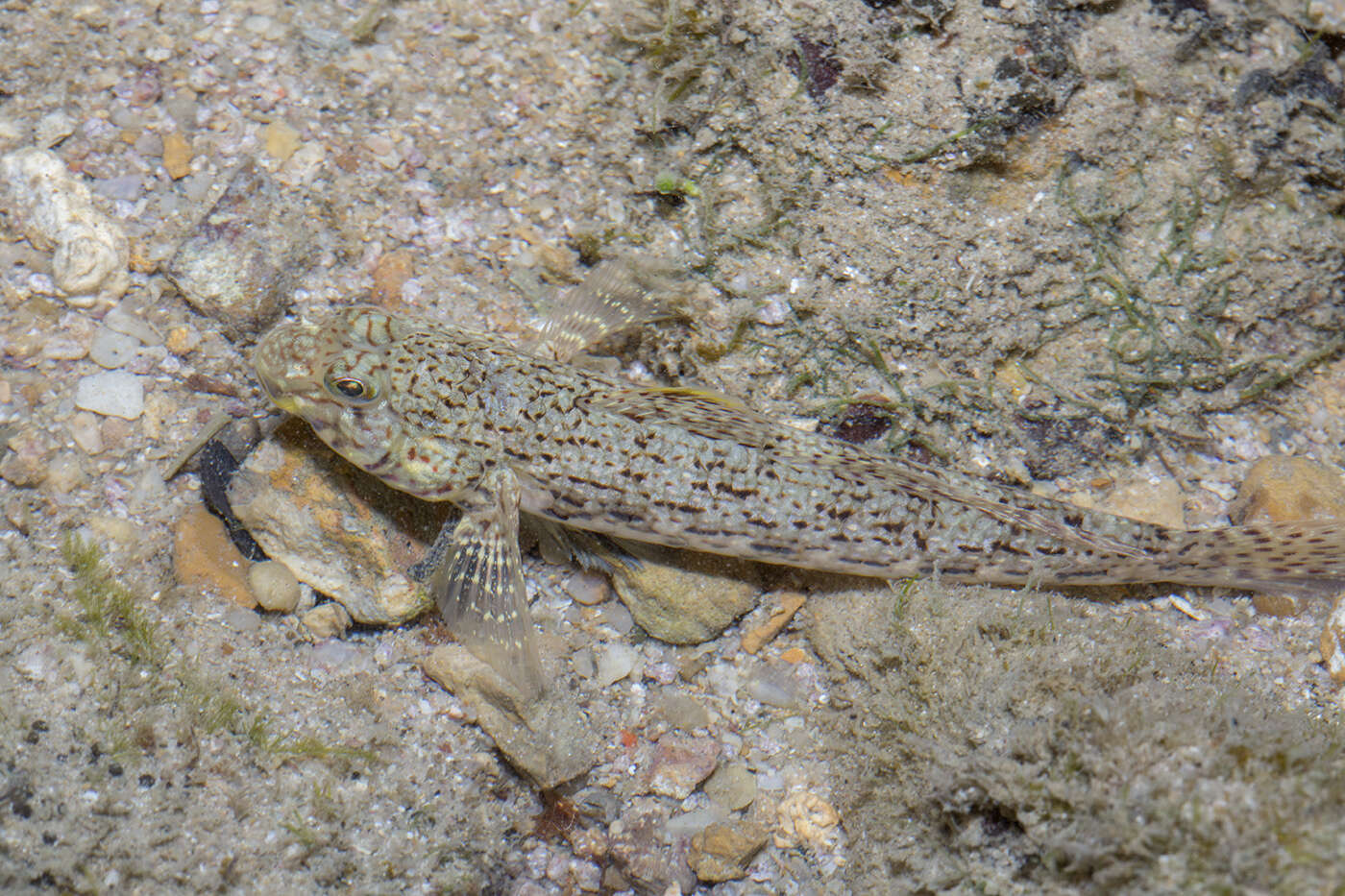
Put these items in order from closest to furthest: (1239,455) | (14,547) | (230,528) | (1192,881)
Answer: (1192,881)
(14,547)
(230,528)
(1239,455)

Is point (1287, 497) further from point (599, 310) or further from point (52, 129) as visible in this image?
point (52, 129)

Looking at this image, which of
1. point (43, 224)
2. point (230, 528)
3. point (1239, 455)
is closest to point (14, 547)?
point (230, 528)

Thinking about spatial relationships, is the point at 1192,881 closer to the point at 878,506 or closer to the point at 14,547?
the point at 878,506

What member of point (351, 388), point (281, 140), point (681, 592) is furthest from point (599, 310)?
point (281, 140)

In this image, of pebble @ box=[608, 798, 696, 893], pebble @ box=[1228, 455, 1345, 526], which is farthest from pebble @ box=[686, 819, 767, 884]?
pebble @ box=[1228, 455, 1345, 526]

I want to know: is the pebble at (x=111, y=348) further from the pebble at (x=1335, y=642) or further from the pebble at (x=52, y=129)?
the pebble at (x=1335, y=642)

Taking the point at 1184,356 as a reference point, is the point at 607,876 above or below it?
below

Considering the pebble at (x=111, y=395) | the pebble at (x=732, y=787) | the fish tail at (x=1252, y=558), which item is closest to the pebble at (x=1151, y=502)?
the fish tail at (x=1252, y=558)
